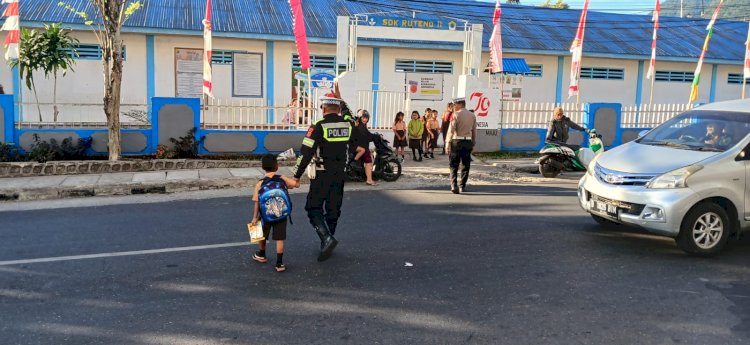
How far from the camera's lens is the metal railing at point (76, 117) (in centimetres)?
1330

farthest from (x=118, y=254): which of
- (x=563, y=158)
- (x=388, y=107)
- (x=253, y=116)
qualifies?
(x=388, y=107)

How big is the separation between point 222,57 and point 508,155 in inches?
345

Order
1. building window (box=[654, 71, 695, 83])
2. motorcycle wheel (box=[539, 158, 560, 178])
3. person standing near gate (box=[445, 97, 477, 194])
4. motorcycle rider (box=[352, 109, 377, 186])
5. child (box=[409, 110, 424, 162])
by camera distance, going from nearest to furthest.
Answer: person standing near gate (box=[445, 97, 477, 194]), motorcycle rider (box=[352, 109, 377, 186]), motorcycle wheel (box=[539, 158, 560, 178]), child (box=[409, 110, 424, 162]), building window (box=[654, 71, 695, 83])

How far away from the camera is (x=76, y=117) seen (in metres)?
15.2

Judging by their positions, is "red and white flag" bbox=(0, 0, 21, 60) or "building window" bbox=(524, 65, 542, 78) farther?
"building window" bbox=(524, 65, 542, 78)

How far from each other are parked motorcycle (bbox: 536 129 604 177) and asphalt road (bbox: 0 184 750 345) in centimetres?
456

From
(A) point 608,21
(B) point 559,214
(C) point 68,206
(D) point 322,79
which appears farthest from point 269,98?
(A) point 608,21

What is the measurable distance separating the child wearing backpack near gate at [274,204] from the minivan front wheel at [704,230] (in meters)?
4.09

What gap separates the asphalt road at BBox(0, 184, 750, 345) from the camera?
4.39 m

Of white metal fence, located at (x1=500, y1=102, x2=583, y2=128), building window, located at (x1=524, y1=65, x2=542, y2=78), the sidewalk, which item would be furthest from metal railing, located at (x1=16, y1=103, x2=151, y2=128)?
building window, located at (x1=524, y1=65, x2=542, y2=78)

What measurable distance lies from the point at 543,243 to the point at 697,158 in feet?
6.09

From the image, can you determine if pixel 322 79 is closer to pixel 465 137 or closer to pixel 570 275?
pixel 465 137

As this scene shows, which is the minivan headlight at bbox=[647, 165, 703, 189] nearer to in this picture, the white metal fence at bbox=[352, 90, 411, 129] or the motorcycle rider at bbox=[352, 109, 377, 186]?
the motorcycle rider at bbox=[352, 109, 377, 186]

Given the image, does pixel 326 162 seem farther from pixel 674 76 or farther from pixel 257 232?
pixel 674 76
